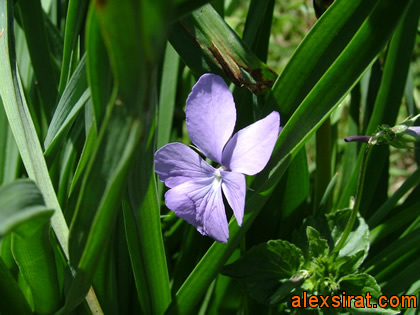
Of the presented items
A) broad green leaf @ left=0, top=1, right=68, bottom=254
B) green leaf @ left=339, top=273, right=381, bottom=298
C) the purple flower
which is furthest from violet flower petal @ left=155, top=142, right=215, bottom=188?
green leaf @ left=339, top=273, right=381, bottom=298

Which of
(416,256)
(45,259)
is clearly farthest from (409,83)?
(45,259)

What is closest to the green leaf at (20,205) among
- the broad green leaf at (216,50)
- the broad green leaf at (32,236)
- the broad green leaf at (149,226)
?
the broad green leaf at (32,236)

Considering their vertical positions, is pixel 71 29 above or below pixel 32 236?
above

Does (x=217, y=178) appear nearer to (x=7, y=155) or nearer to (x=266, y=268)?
(x=266, y=268)

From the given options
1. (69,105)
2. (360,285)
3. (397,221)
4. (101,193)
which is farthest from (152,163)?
(397,221)

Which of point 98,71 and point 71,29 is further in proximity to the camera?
point 71,29

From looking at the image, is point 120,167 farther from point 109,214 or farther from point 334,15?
point 334,15

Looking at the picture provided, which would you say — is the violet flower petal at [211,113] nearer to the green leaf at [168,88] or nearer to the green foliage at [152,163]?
the green foliage at [152,163]
